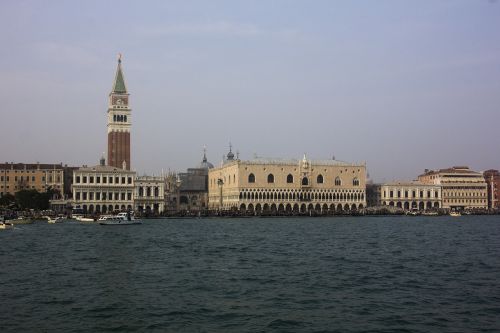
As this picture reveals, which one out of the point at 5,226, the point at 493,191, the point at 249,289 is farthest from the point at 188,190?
the point at 249,289

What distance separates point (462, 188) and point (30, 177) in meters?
77.5

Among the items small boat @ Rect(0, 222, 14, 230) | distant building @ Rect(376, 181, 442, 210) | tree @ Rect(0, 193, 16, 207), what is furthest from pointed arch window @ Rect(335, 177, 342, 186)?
small boat @ Rect(0, 222, 14, 230)

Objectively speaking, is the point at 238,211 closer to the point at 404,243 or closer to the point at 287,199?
the point at 287,199

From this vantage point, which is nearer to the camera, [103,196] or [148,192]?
[103,196]

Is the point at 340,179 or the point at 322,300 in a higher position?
the point at 340,179

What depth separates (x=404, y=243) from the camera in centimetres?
4169

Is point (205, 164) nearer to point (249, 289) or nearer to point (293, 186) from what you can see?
point (293, 186)

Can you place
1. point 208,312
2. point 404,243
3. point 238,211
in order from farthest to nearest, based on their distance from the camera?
point 238,211, point 404,243, point 208,312

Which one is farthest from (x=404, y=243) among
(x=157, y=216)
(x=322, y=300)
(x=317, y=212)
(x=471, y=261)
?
(x=317, y=212)

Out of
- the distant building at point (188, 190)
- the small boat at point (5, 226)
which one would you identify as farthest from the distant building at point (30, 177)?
the small boat at point (5, 226)

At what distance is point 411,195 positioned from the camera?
389 feet

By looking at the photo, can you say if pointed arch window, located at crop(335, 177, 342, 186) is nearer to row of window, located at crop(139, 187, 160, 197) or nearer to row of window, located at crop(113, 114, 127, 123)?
row of window, located at crop(139, 187, 160, 197)

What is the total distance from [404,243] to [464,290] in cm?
2041

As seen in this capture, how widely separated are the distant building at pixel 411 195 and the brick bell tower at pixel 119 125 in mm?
46257
